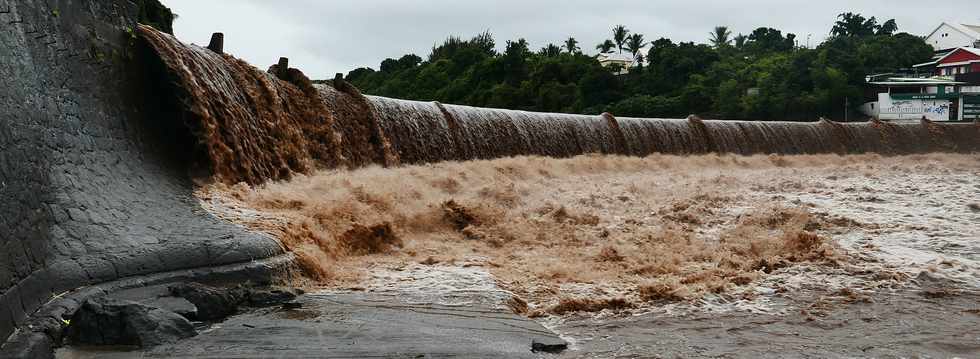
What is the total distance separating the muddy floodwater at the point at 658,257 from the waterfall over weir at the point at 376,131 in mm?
647

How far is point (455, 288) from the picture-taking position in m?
6.07

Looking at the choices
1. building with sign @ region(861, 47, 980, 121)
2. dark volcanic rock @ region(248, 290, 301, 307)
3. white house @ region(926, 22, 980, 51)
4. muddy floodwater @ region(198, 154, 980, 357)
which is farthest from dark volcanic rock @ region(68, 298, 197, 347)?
white house @ region(926, 22, 980, 51)

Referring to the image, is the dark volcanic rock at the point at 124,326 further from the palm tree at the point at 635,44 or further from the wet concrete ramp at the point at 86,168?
the palm tree at the point at 635,44

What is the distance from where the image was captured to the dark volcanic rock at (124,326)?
4484 millimetres

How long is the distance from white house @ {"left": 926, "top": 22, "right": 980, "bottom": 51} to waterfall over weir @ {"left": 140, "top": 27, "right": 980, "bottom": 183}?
146 feet

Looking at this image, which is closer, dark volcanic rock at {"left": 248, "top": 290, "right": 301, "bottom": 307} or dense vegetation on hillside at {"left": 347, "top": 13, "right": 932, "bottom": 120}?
dark volcanic rock at {"left": 248, "top": 290, "right": 301, "bottom": 307}

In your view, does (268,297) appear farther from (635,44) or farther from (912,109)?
(635,44)

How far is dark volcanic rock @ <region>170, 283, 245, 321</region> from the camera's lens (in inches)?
201

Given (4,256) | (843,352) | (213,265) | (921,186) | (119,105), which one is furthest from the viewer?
Result: (921,186)

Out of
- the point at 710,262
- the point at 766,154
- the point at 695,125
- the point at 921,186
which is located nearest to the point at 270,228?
the point at 710,262

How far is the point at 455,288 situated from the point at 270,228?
1859 mm

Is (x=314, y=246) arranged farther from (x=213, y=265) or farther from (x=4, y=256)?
(x=4, y=256)

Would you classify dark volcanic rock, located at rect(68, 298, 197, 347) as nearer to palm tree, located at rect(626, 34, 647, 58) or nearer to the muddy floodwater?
the muddy floodwater

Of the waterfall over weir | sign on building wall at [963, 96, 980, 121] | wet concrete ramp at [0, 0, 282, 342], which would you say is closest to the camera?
Result: wet concrete ramp at [0, 0, 282, 342]
